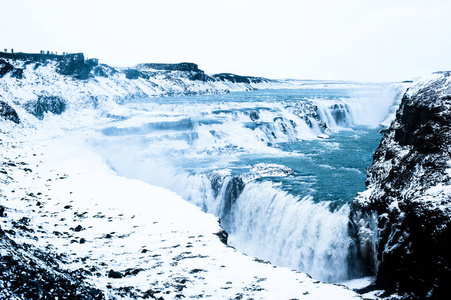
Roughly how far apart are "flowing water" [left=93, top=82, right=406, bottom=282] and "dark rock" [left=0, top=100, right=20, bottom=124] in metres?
7.82

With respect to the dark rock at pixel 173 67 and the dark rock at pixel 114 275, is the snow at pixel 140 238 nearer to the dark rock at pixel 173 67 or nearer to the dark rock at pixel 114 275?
the dark rock at pixel 114 275

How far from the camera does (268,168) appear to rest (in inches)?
812

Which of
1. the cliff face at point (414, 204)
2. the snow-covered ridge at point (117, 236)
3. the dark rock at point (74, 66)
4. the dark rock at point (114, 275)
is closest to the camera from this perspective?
the snow-covered ridge at point (117, 236)

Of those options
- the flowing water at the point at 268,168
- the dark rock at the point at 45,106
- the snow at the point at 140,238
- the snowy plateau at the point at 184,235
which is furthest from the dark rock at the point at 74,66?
the snow at the point at 140,238

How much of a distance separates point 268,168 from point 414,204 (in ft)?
40.8

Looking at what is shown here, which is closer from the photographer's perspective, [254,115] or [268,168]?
[268,168]

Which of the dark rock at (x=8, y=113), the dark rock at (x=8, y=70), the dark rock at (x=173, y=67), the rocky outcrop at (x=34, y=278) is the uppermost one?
the dark rock at (x=173, y=67)

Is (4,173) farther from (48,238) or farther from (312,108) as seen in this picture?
(312,108)

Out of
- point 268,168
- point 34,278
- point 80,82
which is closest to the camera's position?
point 34,278

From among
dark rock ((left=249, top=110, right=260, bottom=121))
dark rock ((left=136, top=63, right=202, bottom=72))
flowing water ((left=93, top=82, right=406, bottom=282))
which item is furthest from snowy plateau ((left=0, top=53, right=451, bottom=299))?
dark rock ((left=136, top=63, right=202, bottom=72))

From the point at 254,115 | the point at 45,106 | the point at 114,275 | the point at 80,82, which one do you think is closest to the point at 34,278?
the point at 114,275

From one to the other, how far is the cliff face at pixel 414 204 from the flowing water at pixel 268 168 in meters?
1.68

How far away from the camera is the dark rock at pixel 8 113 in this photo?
1130 inches

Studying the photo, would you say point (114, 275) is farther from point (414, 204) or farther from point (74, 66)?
point (74, 66)
